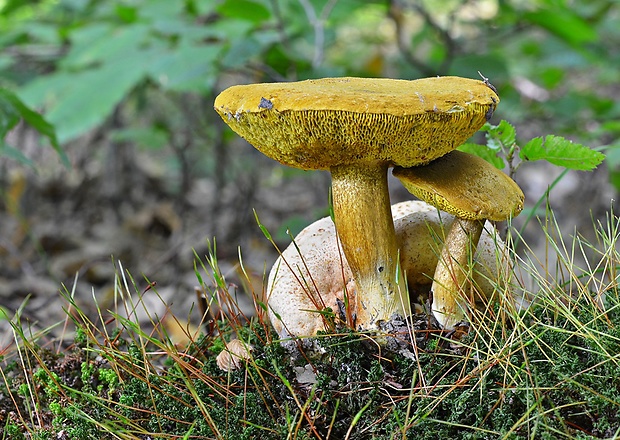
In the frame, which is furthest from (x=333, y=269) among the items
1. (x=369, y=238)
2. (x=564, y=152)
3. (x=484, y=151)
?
(x=564, y=152)

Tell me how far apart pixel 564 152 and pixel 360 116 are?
0.69 metres

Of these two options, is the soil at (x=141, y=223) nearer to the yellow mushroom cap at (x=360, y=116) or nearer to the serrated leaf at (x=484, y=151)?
the serrated leaf at (x=484, y=151)

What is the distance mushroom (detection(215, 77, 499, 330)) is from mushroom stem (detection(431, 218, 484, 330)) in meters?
0.10

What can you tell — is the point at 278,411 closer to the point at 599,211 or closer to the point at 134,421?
the point at 134,421

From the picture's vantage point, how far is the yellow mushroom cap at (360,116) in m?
1.22

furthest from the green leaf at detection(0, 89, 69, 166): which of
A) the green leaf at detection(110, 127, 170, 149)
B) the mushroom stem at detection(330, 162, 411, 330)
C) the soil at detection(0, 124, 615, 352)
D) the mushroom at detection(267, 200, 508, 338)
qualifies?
the green leaf at detection(110, 127, 170, 149)

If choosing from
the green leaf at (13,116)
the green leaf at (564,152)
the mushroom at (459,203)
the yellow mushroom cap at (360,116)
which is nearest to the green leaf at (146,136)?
the green leaf at (13,116)

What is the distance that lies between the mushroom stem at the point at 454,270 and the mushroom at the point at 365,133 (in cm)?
10

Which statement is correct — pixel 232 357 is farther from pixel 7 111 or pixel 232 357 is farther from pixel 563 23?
pixel 563 23

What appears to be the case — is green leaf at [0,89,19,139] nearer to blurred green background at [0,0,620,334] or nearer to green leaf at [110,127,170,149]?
blurred green background at [0,0,620,334]

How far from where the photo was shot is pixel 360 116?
122cm

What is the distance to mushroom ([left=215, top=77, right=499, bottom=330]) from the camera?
1229mm

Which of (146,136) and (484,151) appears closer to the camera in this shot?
(484,151)

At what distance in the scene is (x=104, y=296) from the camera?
3.44 metres
